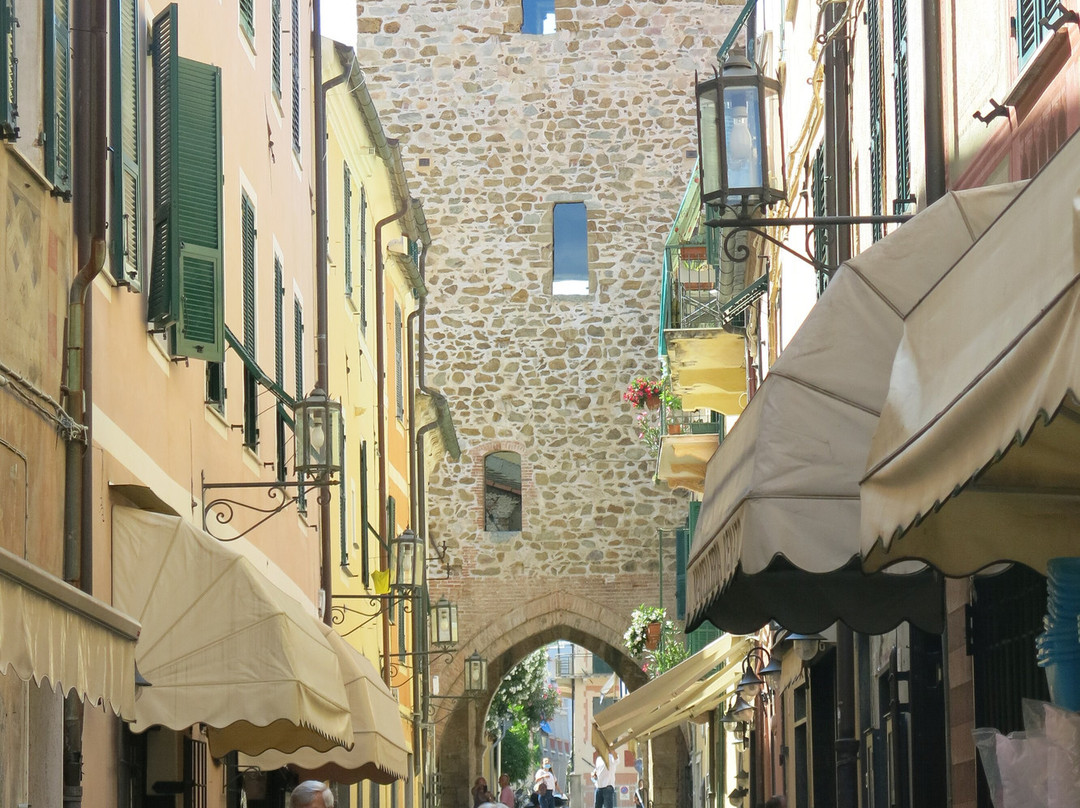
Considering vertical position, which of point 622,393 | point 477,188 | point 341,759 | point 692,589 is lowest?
point 341,759

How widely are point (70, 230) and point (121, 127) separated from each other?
921 millimetres

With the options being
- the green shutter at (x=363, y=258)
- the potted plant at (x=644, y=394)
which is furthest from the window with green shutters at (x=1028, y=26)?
the potted plant at (x=644, y=394)

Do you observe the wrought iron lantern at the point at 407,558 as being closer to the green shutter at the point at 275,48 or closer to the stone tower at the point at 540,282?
the green shutter at the point at 275,48

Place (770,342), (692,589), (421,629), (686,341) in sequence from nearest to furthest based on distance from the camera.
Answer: (692,589), (770,342), (686,341), (421,629)

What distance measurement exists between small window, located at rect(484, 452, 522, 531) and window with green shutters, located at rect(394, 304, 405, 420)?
6.12 meters

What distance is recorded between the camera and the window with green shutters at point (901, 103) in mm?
8430

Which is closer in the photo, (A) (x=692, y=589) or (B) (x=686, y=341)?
(A) (x=692, y=589)

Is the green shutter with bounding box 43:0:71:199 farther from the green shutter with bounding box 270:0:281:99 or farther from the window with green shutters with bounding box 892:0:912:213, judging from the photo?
the green shutter with bounding box 270:0:281:99

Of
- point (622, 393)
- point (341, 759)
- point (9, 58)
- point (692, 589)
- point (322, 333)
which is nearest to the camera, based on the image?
point (9, 58)

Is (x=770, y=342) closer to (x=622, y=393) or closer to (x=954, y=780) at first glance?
(x=954, y=780)

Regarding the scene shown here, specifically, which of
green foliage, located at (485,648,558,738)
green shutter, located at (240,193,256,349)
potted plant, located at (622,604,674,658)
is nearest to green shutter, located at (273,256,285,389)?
green shutter, located at (240,193,256,349)

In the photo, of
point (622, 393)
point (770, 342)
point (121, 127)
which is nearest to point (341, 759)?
point (121, 127)

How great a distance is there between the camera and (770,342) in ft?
56.7

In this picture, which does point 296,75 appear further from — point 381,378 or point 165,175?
point 165,175
